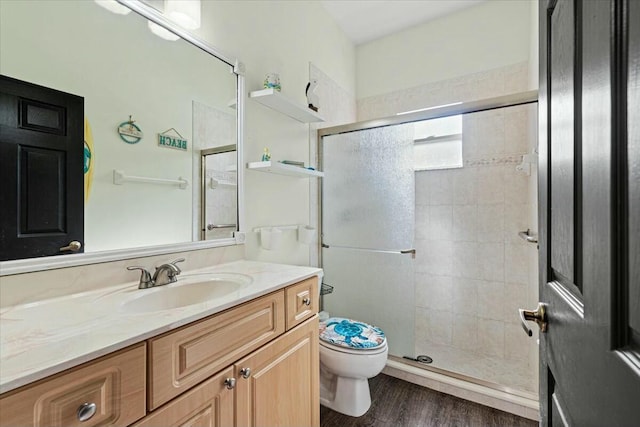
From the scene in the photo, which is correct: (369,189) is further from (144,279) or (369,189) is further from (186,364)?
(186,364)

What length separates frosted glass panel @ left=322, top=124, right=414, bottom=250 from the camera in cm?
210

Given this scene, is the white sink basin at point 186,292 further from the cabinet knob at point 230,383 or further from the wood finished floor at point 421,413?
the wood finished floor at point 421,413


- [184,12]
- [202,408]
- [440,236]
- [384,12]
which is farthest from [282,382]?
[384,12]

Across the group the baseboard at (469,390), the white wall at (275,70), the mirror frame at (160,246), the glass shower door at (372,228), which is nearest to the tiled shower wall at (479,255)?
the baseboard at (469,390)

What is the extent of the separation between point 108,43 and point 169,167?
0.49 m

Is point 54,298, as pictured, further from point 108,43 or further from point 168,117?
point 108,43

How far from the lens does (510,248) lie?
222cm

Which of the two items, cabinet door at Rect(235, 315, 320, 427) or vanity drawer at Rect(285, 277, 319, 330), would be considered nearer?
cabinet door at Rect(235, 315, 320, 427)

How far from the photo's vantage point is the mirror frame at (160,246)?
886 mm

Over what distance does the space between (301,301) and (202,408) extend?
0.53 metres

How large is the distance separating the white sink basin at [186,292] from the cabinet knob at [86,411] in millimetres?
377

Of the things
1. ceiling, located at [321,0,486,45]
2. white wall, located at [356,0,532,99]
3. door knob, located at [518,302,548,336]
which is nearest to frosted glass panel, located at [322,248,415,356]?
door knob, located at [518,302,548,336]

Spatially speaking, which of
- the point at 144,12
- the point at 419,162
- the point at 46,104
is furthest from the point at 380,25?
the point at 46,104

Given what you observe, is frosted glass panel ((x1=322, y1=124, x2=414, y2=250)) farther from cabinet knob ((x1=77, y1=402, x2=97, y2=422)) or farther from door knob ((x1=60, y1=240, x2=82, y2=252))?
cabinet knob ((x1=77, y1=402, x2=97, y2=422))
